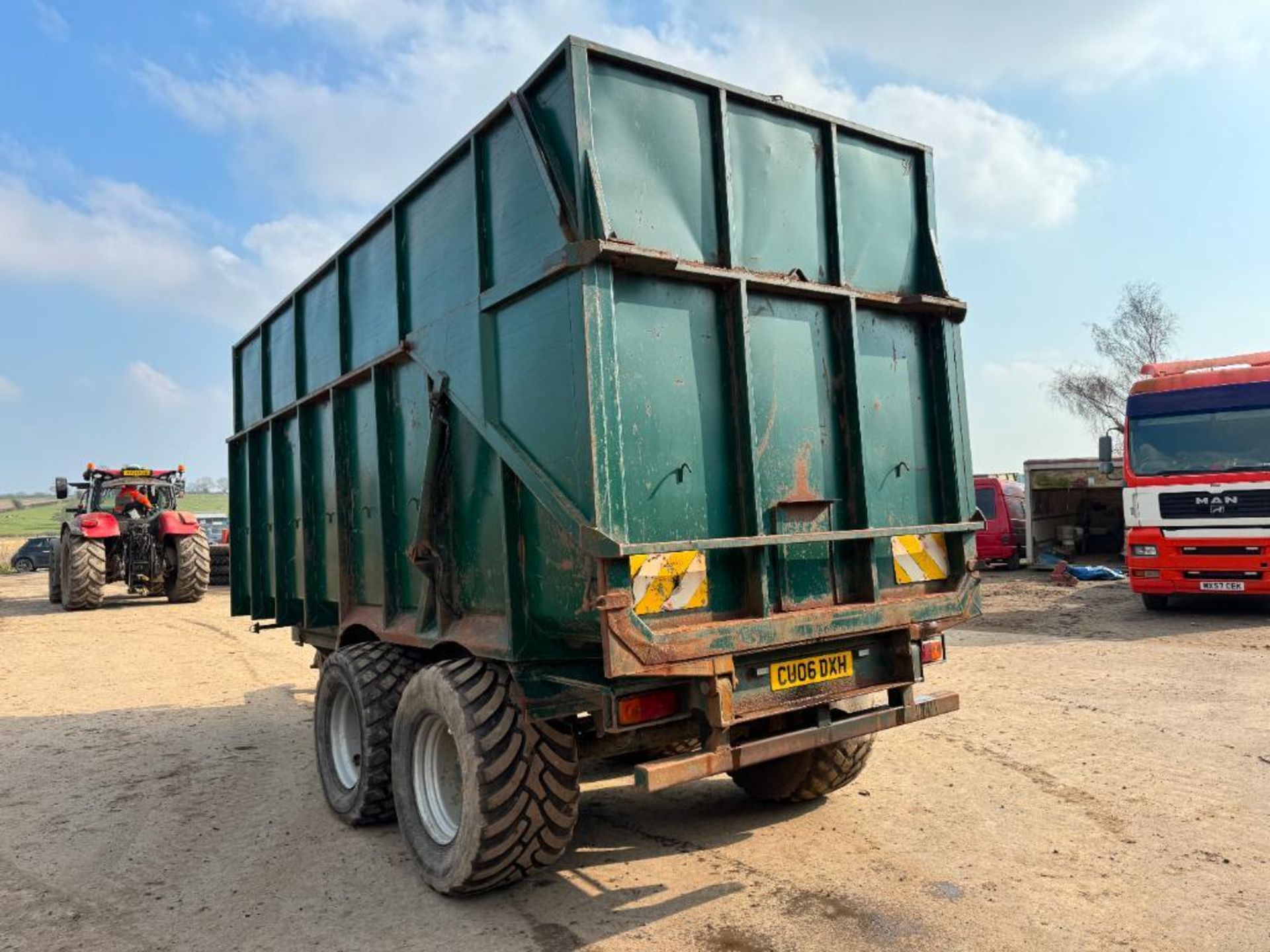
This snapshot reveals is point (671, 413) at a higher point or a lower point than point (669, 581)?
higher

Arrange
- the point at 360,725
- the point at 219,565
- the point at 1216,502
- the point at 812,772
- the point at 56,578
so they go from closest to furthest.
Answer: the point at 812,772 → the point at 360,725 → the point at 1216,502 → the point at 56,578 → the point at 219,565

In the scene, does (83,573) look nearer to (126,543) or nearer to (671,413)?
(126,543)

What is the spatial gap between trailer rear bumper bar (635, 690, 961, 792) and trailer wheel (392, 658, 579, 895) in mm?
483

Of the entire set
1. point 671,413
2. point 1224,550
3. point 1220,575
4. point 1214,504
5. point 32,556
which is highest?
point 32,556

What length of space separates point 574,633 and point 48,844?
3.53 meters

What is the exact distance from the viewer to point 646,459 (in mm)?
3520

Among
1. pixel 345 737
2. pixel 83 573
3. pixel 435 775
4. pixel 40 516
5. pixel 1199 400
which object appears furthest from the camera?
pixel 40 516

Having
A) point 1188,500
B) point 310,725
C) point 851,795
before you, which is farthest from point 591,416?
point 1188,500

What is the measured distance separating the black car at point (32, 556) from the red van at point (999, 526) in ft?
117

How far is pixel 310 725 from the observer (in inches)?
298

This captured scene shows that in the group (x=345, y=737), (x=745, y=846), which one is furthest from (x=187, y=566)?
(x=745, y=846)

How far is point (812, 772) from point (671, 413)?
2.42m

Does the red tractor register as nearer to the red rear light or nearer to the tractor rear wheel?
the tractor rear wheel

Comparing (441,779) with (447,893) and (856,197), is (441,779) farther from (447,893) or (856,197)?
(856,197)
